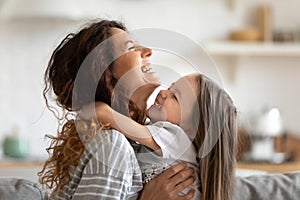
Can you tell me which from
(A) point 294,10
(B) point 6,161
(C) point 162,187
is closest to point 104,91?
(C) point 162,187

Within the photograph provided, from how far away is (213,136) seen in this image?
1458 millimetres

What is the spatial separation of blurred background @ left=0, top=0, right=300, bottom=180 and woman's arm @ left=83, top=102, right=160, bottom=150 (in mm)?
2191

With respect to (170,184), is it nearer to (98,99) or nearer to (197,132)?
(197,132)

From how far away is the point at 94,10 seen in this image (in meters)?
3.80

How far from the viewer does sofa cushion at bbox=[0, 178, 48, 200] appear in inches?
62.4

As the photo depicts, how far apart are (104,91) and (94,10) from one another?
2.40 metres

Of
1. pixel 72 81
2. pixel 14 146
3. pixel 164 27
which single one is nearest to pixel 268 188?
pixel 72 81

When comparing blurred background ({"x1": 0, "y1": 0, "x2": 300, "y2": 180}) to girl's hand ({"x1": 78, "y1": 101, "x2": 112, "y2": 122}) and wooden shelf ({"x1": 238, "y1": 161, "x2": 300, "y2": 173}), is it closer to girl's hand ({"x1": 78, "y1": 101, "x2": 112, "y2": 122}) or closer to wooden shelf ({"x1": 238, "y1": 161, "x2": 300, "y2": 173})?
wooden shelf ({"x1": 238, "y1": 161, "x2": 300, "y2": 173})

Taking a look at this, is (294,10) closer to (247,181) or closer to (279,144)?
(279,144)

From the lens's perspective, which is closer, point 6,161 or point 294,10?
point 6,161

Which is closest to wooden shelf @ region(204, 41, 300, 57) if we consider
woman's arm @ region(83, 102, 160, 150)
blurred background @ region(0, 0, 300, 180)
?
blurred background @ region(0, 0, 300, 180)

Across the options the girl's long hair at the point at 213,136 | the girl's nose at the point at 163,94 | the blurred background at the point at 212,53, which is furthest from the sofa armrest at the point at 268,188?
the blurred background at the point at 212,53

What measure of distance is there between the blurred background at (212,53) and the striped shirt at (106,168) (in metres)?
2.22

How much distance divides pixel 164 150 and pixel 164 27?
246 cm
